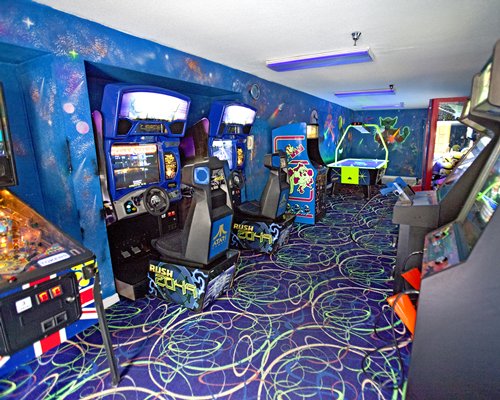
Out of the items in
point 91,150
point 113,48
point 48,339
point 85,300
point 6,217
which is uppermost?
point 113,48

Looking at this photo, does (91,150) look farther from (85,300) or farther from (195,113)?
(195,113)

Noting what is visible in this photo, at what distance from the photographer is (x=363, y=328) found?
2379 millimetres

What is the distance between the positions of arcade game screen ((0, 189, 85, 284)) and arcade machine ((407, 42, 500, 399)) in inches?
75.2

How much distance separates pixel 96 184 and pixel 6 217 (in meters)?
0.86

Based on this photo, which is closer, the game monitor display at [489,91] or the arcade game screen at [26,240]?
the game monitor display at [489,91]

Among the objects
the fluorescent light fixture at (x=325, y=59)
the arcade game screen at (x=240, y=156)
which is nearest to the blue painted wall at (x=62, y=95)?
the fluorescent light fixture at (x=325, y=59)

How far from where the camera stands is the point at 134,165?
2.82 meters

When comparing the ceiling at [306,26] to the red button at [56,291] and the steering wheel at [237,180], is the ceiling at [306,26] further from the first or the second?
the red button at [56,291]

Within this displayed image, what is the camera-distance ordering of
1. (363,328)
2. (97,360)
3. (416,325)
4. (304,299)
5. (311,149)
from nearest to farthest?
(416,325), (97,360), (363,328), (304,299), (311,149)

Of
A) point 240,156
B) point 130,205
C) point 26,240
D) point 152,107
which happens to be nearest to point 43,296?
point 26,240

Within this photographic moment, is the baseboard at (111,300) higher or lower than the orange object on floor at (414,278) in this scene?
lower

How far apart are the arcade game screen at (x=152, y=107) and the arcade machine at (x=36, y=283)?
1.02 metres

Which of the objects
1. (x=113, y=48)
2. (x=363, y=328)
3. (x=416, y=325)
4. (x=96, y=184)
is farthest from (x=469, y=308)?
(x=113, y=48)

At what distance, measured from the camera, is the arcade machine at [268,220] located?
3.80m
